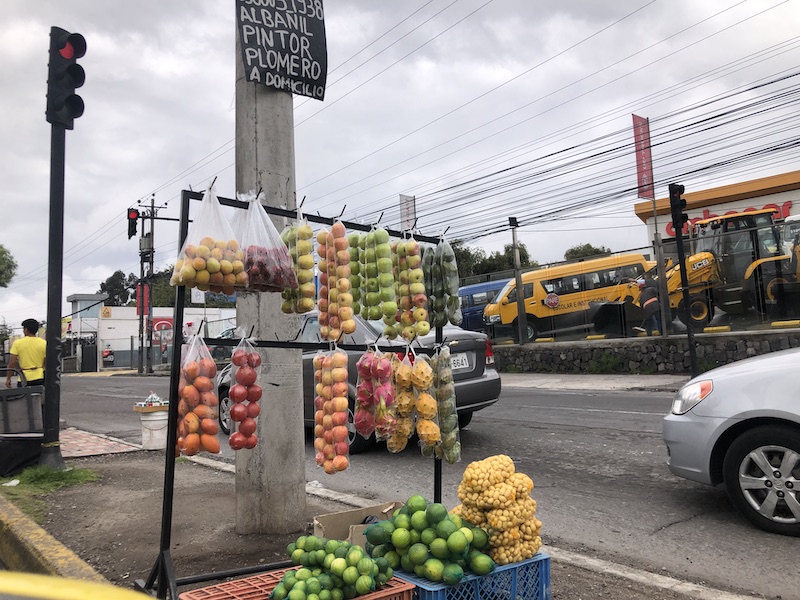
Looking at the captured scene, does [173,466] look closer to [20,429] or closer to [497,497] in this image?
[497,497]

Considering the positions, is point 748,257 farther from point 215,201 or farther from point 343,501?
point 215,201

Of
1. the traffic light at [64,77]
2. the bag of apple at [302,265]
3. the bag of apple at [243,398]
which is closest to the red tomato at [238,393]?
the bag of apple at [243,398]

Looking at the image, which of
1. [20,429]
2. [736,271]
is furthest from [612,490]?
[736,271]

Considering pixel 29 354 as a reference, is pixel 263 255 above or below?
above

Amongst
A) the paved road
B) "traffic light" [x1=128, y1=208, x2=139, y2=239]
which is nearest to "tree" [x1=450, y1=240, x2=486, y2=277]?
"traffic light" [x1=128, y1=208, x2=139, y2=239]

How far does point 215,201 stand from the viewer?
10.1ft

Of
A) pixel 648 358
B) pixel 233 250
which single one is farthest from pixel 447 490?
pixel 648 358

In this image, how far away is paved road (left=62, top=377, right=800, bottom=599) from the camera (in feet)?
13.0

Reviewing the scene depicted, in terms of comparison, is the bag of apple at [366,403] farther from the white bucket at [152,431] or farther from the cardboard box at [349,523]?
the white bucket at [152,431]

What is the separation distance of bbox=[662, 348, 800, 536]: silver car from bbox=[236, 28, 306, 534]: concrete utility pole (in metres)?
3.00

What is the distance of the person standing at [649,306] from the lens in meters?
16.9

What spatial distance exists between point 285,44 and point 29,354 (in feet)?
25.9

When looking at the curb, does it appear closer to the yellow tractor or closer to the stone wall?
the yellow tractor

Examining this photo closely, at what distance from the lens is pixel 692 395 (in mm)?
4867
